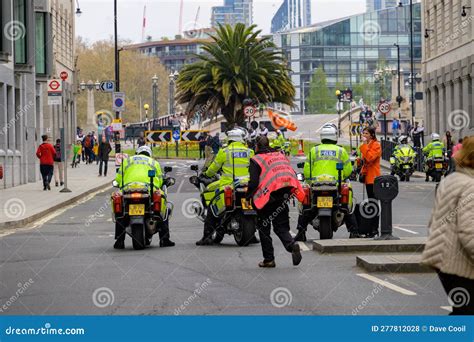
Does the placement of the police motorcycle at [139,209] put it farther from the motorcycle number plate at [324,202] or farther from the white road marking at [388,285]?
the white road marking at [388,285]

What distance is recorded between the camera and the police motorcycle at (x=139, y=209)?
57.8 ft

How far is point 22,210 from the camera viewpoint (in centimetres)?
2742

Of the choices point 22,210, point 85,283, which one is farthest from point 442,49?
point 85,283

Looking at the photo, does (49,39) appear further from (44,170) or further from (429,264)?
(429,264)

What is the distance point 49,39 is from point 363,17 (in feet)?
482
